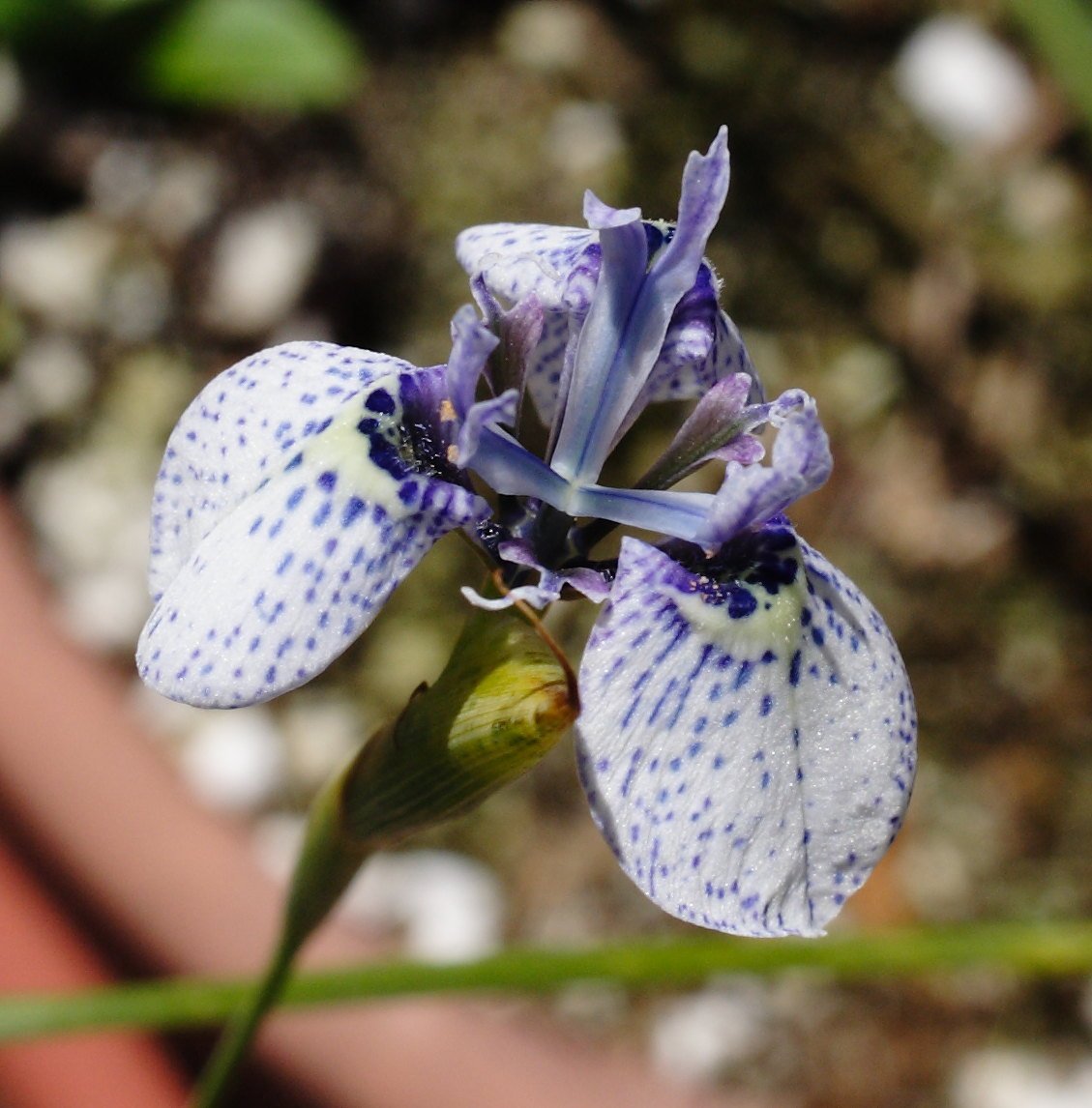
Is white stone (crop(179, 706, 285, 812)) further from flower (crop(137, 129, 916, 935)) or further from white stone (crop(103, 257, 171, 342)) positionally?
flower (crop(137, 129, 916, 935))

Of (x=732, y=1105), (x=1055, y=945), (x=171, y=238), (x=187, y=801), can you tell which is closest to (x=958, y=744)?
(x=732, y=1105)

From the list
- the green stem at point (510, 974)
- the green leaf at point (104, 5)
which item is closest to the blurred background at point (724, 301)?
the green leaf at point (104, 5)

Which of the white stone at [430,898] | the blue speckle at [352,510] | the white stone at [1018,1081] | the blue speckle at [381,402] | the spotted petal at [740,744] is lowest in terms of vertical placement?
the white stone at [1018,1081]

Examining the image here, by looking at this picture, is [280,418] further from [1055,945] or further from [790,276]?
[790,276]

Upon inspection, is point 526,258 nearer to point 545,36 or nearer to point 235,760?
point 235,760

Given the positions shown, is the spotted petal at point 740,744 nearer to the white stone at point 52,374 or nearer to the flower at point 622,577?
the flower at point 622,577

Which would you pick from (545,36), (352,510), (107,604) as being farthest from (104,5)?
(352,510)

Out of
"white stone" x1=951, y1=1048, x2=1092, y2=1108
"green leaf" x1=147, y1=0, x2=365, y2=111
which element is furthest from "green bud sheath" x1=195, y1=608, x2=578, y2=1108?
"green leaf" x1=147, y1=0, x2=365, y2=111
